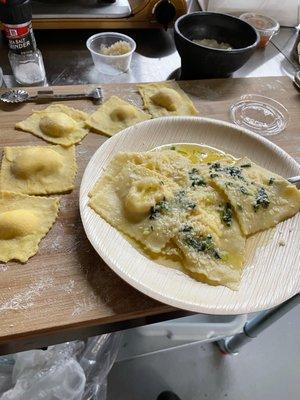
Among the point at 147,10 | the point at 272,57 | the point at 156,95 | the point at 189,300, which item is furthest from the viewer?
the point at 272,57

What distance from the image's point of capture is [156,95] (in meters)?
1.07

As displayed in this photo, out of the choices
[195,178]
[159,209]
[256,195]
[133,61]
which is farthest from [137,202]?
[133,61]

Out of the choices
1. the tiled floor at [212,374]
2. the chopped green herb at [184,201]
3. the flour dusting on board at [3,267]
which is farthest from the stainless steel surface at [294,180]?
the tiled floor at [212,374]

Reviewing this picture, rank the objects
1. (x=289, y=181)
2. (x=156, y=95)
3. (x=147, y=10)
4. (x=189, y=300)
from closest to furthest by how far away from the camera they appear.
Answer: (x=189, y=300) < (x=289, y=181) < (x=156, y=95) < (x=147, y=10)

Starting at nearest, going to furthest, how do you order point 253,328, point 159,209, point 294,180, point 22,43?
point 159,209 → point 294,180 → point 22,43 → point 253,328

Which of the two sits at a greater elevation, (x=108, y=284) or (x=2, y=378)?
(x=108, y=284)

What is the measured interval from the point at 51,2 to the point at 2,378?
1.14 m

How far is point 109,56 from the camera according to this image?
1.15 metres

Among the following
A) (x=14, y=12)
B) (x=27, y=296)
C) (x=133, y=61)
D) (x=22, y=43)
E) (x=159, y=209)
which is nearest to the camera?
(x=27, y=296)

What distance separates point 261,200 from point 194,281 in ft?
0.80

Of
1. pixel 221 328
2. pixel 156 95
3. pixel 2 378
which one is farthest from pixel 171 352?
pixel 156 95

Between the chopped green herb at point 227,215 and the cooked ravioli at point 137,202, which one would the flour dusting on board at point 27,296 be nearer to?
the cooked ravioli at point 137,202

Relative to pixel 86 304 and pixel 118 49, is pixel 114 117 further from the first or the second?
pixel 86 304

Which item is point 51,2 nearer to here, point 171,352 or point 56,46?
point 56,46
